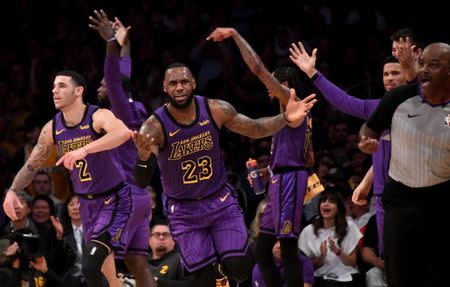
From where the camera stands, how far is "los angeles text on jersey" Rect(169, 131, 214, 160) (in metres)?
7.00

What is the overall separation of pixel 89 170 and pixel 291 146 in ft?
5.57

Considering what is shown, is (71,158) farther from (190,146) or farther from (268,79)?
(268,79)

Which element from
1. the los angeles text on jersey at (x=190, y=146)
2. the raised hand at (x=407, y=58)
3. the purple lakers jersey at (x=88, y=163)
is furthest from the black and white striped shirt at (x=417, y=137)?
the purple lakers jersey at (x=88, y=163)

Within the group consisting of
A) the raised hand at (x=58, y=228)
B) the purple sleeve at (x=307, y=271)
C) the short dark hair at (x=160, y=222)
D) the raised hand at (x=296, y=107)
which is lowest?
the purple sleeve at (x=307, y=271)

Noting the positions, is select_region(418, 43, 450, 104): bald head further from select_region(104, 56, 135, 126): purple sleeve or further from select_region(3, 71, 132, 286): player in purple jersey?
select_region(104, 56, 135, 126): purple sleeve

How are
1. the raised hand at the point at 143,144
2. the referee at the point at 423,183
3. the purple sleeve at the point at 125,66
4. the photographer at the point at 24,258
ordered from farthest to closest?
1. the photographer at the point at 24,258
2. the purple sleeve at the point at 125,66
3. the raised hand at the point at 143,144
4. the referee at the point at 423,183

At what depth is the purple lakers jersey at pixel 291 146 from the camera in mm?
7883

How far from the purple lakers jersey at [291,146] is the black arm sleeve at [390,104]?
2548 mm

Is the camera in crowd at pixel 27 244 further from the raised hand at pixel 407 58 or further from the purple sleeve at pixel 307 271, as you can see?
the raised hand at pixel 407 58

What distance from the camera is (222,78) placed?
11.9m

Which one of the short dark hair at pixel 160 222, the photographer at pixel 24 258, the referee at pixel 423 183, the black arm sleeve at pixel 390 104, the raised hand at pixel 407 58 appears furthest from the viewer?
the short dark hair at pixel 160 222

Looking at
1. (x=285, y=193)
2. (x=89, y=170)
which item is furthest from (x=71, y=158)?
(x=285, y=193)

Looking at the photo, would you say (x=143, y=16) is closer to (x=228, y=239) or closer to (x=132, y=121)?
(x=132, y=121)

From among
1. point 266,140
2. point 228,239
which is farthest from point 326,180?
point 228,239
